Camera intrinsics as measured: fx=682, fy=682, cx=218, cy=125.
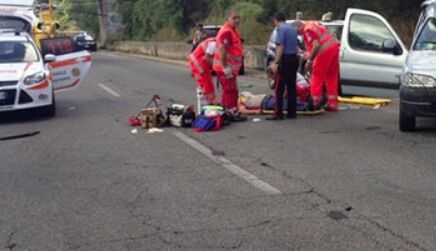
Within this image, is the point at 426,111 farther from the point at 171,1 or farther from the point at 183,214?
the point at 171,1

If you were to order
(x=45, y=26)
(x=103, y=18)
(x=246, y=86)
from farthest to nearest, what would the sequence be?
(x=103, y=18), (x=45, y=26), (x=246, y=86)

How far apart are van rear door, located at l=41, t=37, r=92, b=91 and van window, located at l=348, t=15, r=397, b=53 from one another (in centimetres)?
583

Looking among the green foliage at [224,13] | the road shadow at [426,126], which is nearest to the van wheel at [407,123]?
the road shadow at [426,126]

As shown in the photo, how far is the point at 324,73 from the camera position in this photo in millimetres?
12094

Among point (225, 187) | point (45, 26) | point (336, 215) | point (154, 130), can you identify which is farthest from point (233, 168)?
point (45, 26)

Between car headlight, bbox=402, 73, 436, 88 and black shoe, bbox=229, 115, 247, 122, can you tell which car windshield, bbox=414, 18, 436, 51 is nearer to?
car headlight, bbox=402, 73, 436, 88

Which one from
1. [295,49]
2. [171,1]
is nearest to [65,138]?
[295,49]

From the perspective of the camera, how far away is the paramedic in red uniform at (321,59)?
11.9 m

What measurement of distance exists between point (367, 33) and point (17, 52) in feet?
22.4

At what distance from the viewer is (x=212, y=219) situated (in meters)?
5.71

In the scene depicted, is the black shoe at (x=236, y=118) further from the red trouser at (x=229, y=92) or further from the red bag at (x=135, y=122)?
the red bag at (x=135, y=122)

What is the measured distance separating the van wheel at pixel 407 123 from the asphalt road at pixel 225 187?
0.16 meters

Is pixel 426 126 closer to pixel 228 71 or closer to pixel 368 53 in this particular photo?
pixel 368 53

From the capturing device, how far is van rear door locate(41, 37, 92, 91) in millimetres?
14573
